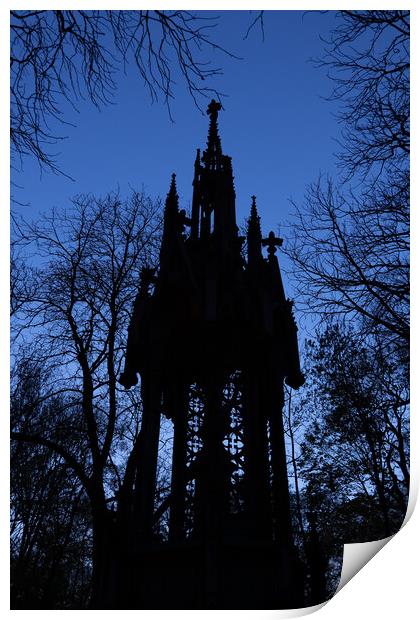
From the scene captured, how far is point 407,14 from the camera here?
4406 mm

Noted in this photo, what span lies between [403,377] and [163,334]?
2791mm

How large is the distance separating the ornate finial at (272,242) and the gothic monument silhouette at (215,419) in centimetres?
2

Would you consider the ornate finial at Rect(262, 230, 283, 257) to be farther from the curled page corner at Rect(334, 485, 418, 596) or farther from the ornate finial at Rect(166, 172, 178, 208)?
the curled page corner at Rect(334, 485, 418, 596)

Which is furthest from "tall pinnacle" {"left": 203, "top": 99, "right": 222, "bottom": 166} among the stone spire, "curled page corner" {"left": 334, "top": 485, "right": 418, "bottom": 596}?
"curled page corner" {"left": 334, "top": 485, "right": 418, "bottom": 596}

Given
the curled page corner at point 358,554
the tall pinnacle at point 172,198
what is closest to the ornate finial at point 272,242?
the tall pinnacle at point 172,198

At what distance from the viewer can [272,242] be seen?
7.36m

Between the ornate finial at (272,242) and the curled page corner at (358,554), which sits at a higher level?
A: the ornate finial at (272,242)

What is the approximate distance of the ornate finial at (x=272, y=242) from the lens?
7.30 m

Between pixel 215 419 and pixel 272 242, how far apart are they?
2.97 metres

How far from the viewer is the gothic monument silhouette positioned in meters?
4.77

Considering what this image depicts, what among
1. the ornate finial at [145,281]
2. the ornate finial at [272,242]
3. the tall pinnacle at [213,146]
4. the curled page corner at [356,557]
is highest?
the tall pinnacle at [213,146]

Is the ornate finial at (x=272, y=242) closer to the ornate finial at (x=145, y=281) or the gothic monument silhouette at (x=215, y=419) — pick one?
the gothic monument silhouette at (x=215, y=419)

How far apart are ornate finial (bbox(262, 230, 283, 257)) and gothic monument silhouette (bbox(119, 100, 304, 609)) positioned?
0.07ft
